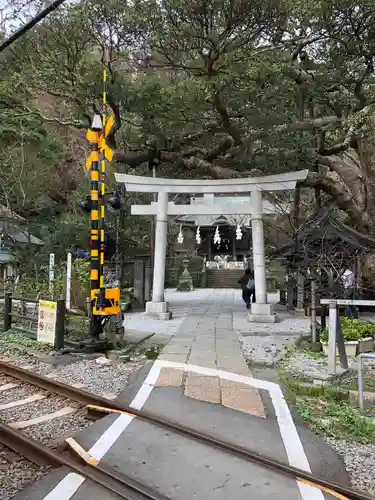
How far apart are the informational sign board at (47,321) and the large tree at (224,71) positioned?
6338 millimetres

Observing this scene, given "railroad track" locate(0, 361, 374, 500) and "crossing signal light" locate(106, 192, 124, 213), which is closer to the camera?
"railroad track" locate(0, 361, 374, 500)

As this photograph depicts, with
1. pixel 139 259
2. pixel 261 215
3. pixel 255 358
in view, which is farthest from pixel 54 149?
pixel 255 358

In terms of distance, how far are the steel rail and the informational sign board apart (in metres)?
4.39

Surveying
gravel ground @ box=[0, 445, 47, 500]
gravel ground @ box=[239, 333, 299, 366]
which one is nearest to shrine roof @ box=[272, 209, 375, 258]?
gravel ground @ box=[239, 333, 299, 366]

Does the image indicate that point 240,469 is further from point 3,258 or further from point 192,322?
point 3,258

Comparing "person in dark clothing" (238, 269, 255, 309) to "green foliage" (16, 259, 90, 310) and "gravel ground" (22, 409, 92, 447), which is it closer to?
"green foliage" (16, 259, 90, 310)

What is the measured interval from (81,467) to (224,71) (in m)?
10.5

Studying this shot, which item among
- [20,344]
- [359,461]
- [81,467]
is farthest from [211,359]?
[81,467]

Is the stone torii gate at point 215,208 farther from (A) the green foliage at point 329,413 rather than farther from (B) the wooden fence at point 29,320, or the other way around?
(A) the green foliage at point 329,413

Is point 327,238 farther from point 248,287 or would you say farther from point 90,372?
point 248,287

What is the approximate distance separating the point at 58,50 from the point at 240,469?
12777mm

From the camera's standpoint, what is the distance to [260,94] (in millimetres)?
12609

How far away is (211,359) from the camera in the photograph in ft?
27.3

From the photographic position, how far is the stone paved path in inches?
239
